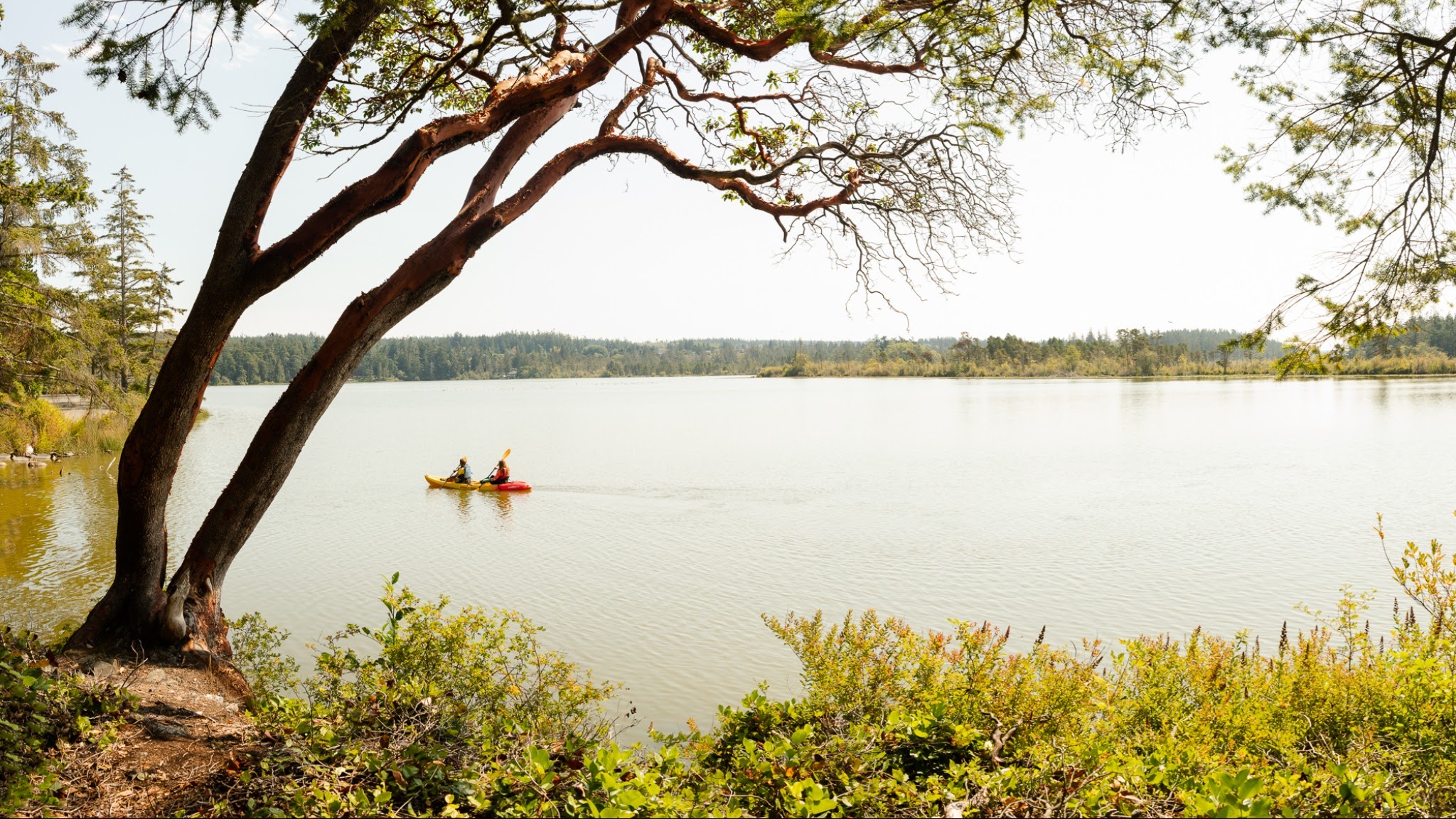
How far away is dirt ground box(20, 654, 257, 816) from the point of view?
329cm

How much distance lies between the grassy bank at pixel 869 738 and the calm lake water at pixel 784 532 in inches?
116

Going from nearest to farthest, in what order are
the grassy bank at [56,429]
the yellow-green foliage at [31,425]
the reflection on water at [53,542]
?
the reflection on water at [53,542]
the yellow-green foliage at [31,425]
the grassy bank at [56,429]

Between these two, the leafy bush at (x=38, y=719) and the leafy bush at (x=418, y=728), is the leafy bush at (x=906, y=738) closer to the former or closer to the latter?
the leafy bush at (x=418, y=728)

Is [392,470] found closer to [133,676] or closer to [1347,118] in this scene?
[133,676]

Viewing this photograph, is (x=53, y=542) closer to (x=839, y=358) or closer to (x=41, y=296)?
(x=41, y=296)

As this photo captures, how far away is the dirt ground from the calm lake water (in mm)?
3700

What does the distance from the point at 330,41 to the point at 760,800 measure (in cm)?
444

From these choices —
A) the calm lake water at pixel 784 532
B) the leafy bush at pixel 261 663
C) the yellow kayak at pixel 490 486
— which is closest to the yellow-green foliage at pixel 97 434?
the calm lake water at pixel 784 532

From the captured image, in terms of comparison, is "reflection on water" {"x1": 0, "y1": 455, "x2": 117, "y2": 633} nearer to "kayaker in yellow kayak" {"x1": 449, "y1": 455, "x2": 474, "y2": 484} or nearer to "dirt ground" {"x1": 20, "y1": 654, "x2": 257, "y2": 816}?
"dirt ground" {"x1": 20, "y1": 654, "x2": 257, "y2": 816}

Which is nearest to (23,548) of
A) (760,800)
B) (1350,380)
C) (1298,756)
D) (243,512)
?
(243,512)

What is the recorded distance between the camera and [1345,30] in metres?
5.66

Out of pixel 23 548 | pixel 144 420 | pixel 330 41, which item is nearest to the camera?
pixel 330 41

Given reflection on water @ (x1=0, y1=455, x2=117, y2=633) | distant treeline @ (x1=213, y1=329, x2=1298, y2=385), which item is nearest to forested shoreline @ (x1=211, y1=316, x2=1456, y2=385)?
distant treeline @ (x1=213, y1=329, x2=1298, y2=385)

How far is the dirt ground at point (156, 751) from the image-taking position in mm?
3285
